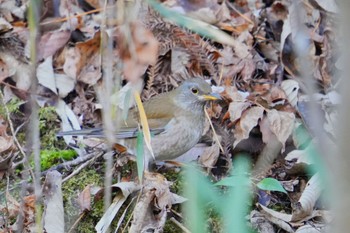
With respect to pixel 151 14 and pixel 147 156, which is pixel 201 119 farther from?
pixel 151 14

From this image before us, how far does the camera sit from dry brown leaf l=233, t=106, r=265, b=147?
179 inches

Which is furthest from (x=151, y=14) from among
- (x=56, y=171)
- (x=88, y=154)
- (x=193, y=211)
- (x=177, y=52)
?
(x=193, y=211)

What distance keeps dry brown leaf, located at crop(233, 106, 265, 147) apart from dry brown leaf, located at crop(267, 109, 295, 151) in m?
0.07

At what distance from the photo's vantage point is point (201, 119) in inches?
190

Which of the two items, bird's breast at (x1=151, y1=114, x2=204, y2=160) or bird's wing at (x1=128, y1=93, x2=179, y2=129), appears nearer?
bird's breast at (x1=151, y1=114, x2=204, y2=160)

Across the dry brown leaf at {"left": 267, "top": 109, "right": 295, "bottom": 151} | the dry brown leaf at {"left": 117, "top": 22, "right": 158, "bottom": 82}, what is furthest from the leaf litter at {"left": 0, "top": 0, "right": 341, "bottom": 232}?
the dry brown leaf at {"left": 117, "top": 22, "right": 158, "bottom": 82}

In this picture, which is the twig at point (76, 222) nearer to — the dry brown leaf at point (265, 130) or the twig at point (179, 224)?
the twig at point (179, 224)

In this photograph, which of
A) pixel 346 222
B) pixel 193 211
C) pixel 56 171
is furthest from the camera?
pixel 56 171

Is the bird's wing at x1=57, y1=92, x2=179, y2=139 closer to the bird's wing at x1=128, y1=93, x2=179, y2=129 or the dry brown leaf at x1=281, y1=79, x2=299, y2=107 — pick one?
the bird's wing at x1=128, y1=93, x2=179, y2=129

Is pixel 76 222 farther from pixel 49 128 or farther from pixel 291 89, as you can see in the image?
pixel 291 89

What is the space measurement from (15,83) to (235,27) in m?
1.65

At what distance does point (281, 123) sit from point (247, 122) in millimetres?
205

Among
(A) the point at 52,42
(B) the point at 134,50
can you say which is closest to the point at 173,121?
(A) the point at 52,42

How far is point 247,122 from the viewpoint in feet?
15.1
